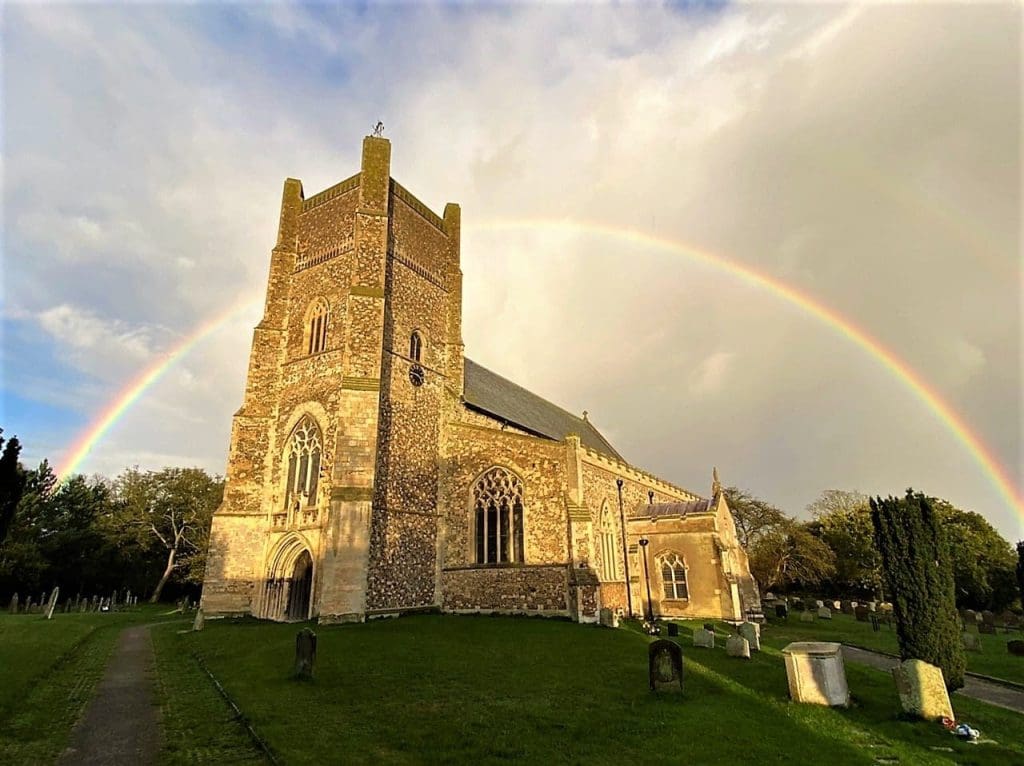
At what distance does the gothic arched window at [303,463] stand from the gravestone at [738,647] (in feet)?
49.1

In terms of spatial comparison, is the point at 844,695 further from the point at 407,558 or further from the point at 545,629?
the point at 407,558

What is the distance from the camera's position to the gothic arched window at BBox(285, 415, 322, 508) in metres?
21.6

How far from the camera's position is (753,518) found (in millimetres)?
46312

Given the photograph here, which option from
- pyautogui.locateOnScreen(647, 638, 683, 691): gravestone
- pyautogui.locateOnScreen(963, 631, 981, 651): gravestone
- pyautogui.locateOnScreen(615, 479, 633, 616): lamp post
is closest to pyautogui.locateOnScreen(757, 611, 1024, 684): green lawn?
pyautogui.locateOnScreen(963, 631, 981, 651): gravestone

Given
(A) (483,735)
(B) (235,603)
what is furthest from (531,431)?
(A) (483,735)

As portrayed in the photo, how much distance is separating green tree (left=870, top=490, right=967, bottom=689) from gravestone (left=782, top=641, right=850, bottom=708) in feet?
6.33

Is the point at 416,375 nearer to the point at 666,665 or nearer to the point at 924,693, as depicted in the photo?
the point at 666,665

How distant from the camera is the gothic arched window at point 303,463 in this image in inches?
852

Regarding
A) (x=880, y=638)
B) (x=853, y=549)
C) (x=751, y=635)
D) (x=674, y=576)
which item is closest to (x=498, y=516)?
(x=674, y=576)

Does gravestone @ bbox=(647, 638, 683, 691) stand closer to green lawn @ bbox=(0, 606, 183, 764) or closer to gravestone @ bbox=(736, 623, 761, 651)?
gravestone @ bbox=(736, 623, 761, 651)

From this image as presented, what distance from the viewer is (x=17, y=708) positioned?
8.81m

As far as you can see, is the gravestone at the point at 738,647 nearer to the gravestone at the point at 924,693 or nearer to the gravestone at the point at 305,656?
the gravestone at the point at 924,693

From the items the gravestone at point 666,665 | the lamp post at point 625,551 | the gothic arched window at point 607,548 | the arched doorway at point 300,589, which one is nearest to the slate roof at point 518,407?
the lamp post at point 625,551

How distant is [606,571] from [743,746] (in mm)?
20100
